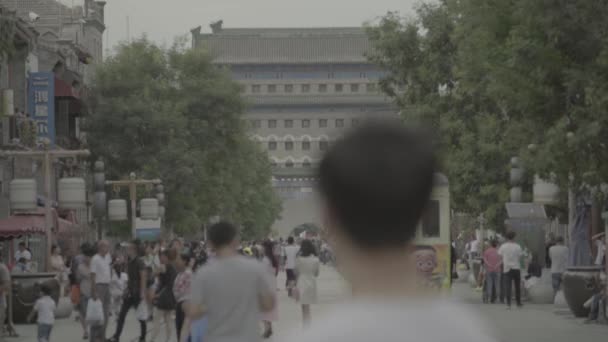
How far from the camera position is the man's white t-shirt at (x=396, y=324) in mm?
3293

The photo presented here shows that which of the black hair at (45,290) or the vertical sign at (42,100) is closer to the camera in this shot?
the black hair at (45,290)

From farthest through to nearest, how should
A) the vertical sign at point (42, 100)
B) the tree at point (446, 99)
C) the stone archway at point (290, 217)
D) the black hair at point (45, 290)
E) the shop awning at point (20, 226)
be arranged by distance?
1. the stone archway at point (290, 217)
2. the vertical sign at point (42, 100)
3. the tree at point (446, 99)
4. the shop awning at point (20, 226)
5. the black hair at point (45, 290)

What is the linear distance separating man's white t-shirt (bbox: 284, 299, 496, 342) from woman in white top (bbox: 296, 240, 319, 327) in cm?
2292

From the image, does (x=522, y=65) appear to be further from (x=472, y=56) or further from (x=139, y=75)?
(x=139, y=75)

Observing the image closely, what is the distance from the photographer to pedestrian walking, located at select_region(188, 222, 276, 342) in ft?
38.4

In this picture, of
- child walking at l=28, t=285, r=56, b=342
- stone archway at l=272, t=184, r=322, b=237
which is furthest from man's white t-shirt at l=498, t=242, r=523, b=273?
stone archway at l=272, t=184, r=322, b=237

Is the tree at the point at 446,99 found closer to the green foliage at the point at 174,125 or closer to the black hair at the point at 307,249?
the green foliage at the point at 174,125

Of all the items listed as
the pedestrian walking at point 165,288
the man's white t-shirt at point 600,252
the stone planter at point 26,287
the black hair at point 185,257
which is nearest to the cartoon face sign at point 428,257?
the man's white t-shirt at point 600,252

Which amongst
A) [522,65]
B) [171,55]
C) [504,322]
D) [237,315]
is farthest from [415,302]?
[171,55]

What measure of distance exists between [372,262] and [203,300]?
8557mm

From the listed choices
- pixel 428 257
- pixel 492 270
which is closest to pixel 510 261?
pixel 428 257

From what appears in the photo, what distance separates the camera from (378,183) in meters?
3.46

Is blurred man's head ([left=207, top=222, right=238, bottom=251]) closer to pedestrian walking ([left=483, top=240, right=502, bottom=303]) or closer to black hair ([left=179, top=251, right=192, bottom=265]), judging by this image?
black hair ([left=179, top=251, right=192, bottom=265])

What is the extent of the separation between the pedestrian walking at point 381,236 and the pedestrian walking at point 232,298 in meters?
8.05
